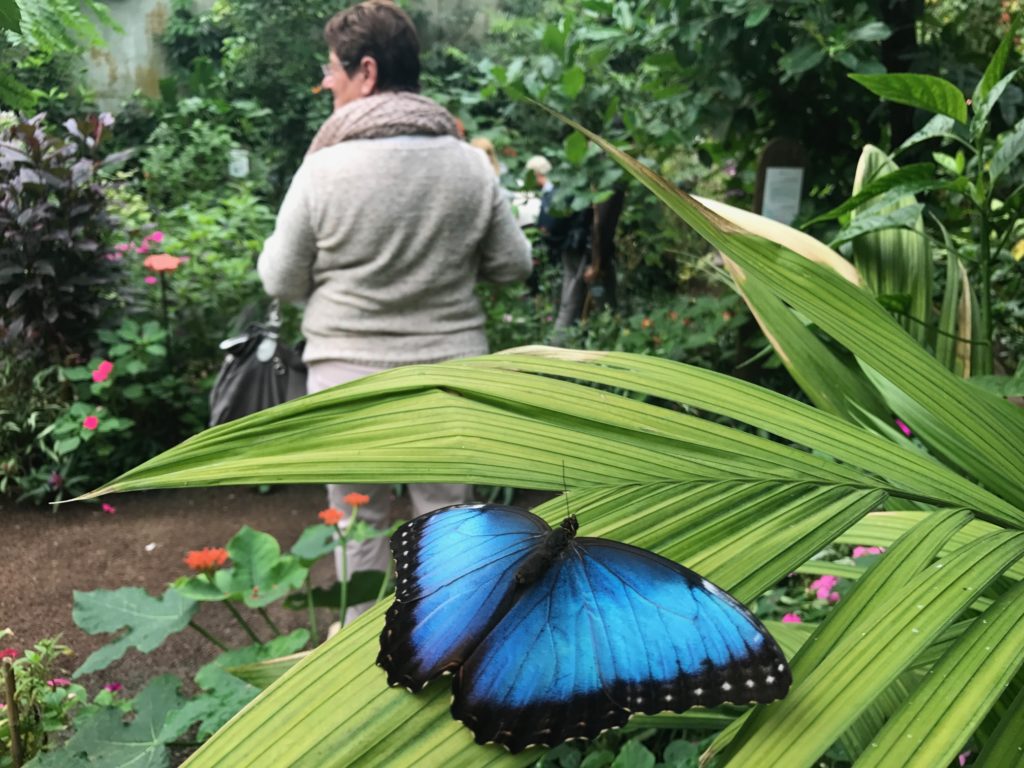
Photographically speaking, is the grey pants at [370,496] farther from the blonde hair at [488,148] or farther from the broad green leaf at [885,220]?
the blonde hair at [488,148]

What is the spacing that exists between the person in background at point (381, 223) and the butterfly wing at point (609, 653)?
1.37m

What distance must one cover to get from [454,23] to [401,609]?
10.9 feet

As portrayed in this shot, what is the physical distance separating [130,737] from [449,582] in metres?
0.72

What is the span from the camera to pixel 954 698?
1.21ft

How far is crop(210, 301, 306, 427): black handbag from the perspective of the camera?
2.18 m

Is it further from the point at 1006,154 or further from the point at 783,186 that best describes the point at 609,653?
the point at 783,186

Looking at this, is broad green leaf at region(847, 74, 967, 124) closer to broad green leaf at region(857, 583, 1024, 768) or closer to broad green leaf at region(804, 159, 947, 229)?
broad green leaf at region(804, 159, 947, 229)

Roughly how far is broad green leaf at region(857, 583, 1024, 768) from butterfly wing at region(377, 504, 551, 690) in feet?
0.69

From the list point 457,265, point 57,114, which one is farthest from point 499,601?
point 457,265

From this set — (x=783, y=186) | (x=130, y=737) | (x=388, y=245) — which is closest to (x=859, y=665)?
(x=130, y=737)

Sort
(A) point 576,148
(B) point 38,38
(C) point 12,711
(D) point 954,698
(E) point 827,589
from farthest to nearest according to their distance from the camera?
1. (A) point 576,148
2. (E) point 827,589
3. (C) point 12,711
4. (B) point 38,38
5. (D) point 954,698

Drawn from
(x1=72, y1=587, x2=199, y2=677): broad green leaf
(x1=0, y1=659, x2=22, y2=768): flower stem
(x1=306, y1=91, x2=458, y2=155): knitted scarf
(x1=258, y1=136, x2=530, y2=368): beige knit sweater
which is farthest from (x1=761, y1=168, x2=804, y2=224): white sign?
(x1=0, y1=659, x2=22, y2=768): flower stem

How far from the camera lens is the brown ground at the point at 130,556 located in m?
0.77

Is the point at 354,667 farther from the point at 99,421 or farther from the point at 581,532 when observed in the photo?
the point at 99,421
